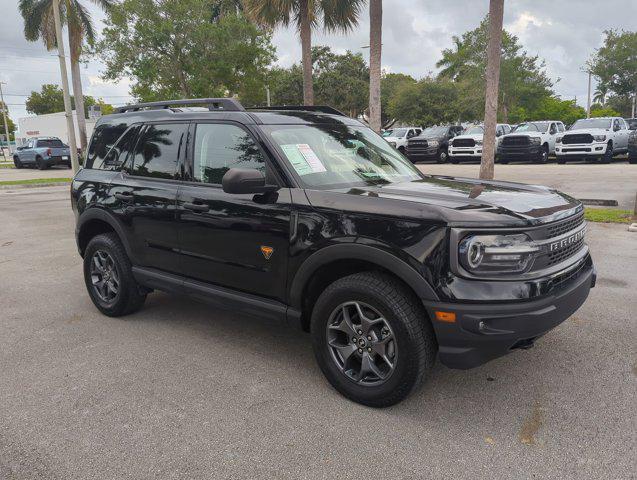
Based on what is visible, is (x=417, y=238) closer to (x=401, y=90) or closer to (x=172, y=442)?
(x=172, y=442)

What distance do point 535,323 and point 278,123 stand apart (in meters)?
2.24

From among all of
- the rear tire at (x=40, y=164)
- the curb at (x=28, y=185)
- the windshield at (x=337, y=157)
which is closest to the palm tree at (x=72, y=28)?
the rear tire at (x=40, y=164)

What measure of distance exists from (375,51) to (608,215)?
290 inches

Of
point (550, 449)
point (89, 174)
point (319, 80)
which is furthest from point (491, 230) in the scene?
point (319, 80)

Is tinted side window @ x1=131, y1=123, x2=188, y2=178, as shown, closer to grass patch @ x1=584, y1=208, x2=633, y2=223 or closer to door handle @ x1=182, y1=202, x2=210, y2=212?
door handle @ x1=182, y1=202, x2=210, y2=212

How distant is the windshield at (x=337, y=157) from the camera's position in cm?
358

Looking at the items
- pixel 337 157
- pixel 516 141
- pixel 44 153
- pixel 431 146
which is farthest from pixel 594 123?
pixel 44 153

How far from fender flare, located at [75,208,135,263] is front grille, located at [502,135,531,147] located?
20.8 meters

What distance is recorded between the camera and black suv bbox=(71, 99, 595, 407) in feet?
9.16

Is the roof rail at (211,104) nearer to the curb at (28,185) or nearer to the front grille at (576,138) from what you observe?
the curb at (28,185)

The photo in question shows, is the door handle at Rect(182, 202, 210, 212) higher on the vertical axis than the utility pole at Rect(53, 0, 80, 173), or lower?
lower

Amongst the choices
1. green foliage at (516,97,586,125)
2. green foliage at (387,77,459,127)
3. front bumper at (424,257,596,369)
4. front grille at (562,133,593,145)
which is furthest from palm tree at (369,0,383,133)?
green foliage at (516,97,586,125)

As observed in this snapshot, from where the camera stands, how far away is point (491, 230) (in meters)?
2.77

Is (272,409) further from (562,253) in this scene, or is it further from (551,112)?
(551,112)
